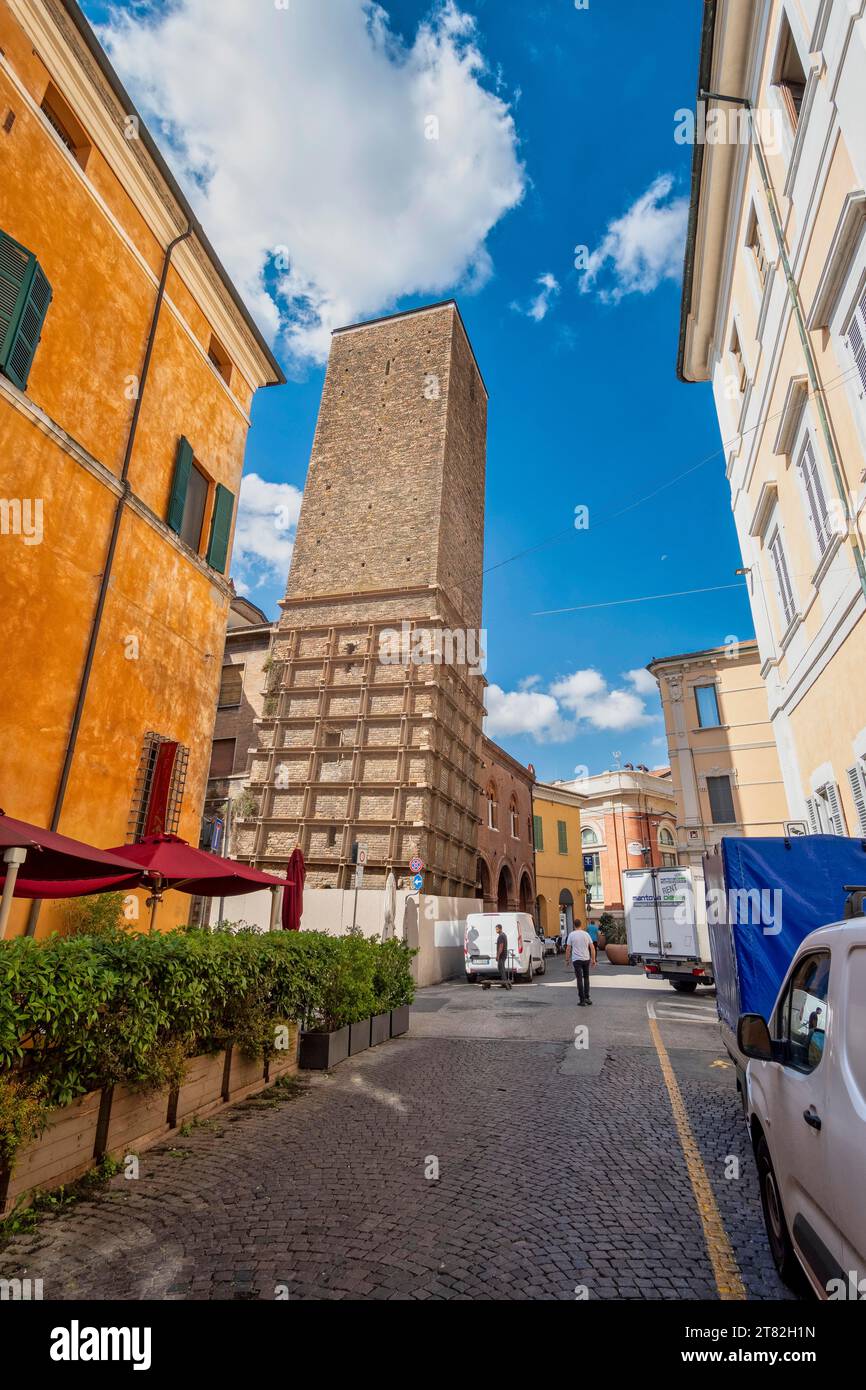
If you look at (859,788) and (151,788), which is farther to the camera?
(151,788)

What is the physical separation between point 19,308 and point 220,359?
5973mm

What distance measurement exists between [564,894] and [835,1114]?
136ft

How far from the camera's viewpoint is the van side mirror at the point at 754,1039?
11.1 ft

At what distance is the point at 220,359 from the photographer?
43.8ft

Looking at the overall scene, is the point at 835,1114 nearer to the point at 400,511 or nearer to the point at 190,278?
the point at 190,278

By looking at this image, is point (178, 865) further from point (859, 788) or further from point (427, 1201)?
point (859, 788)

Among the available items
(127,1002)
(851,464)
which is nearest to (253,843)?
(127,1002)

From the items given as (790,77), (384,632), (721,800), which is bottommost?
(721,800)

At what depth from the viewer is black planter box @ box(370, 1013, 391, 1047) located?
10016 mm

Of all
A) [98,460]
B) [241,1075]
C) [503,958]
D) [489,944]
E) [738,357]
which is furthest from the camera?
[489,944]

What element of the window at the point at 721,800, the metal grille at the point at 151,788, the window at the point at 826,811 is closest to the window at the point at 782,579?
the window at the point at 826,811

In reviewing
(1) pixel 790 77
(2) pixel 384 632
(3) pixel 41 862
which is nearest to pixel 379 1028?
(3) pixel 41 862

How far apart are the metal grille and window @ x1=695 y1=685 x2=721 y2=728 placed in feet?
69.8

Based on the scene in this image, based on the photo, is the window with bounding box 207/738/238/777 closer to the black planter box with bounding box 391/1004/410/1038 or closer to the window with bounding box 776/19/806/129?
the black planter box with bounding box 391/1004/410/1038
